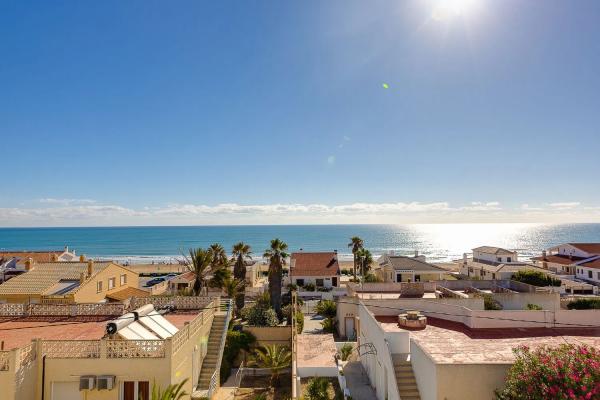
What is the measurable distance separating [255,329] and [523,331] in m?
18.4

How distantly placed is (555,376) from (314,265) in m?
45.3

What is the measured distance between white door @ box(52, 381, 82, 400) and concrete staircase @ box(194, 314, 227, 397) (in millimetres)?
5041

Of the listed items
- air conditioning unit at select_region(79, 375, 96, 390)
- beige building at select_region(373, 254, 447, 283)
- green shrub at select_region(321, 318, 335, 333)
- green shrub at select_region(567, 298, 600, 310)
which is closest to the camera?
air conditioning unit at select_region(79, 375, 96, 390)

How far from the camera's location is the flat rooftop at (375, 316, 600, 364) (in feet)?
43.1

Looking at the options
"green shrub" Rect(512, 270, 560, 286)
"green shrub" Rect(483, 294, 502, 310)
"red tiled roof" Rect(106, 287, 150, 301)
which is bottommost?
"green shrub" Rect(512, 270, 560, 286)

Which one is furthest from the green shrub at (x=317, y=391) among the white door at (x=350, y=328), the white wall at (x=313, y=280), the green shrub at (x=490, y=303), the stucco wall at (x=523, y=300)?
the white wall at (x=313, y=280)

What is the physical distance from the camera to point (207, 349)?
717 inches

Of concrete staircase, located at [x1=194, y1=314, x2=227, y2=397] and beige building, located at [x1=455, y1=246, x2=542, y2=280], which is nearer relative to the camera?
concrete staircase, located at [x1=194, y1=314, x2=227, y2=397]

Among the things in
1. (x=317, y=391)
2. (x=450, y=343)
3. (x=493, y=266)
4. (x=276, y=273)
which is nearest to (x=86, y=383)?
(x=317, y=391)

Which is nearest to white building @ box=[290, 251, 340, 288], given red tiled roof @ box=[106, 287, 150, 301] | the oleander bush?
red tiled roof @ box=[106, 287, 150, 301]

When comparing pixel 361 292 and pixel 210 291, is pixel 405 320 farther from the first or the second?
pixel 210 291

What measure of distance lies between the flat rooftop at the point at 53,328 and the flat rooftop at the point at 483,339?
11.9 meters

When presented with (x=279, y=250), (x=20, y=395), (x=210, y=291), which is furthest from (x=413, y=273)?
(x=20, y=395)

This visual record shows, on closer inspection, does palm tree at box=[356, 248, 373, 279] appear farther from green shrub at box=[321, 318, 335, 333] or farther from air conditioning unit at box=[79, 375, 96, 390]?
air conditioning unit at box=[79, 375, 96, 390]
